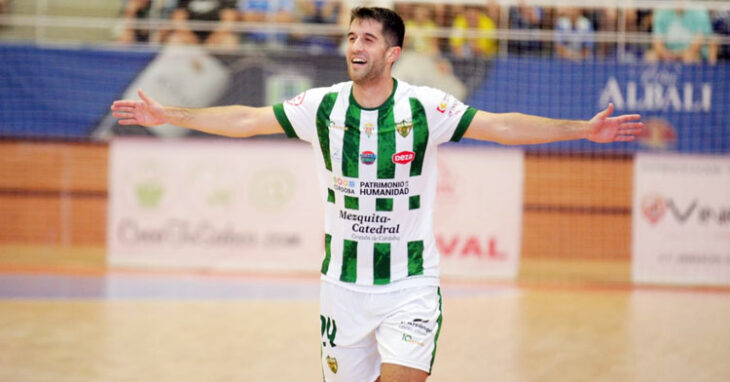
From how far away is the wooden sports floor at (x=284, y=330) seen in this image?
7.54 meters

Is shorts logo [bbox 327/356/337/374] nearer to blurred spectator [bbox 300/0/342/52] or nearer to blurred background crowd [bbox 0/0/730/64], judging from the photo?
blurred background crowd [bbox 0/0/730/64]

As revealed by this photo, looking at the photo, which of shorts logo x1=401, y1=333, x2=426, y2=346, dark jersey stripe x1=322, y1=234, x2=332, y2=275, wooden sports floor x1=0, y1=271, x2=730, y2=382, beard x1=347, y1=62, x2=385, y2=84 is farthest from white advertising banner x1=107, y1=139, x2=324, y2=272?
shorts logo x1=401, y1=333, x2=426, y2=346

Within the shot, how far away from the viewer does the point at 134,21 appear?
570 inches

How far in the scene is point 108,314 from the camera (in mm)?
10000

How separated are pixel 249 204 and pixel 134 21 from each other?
3.71 meters

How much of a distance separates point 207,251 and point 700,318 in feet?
25.0

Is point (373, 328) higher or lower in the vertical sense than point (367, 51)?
lower

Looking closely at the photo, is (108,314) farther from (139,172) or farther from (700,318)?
(700,318)

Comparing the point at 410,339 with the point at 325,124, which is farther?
the point at 325,124

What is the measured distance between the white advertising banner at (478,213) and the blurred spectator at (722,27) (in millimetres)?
3769

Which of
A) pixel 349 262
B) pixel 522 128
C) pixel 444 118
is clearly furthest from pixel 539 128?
pixel 349 262

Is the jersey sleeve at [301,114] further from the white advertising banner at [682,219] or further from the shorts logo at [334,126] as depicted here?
the white advertising banner at [682,219]

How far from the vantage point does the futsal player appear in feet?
15.1

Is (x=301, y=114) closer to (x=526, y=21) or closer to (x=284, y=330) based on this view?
(x=284, y=330)
